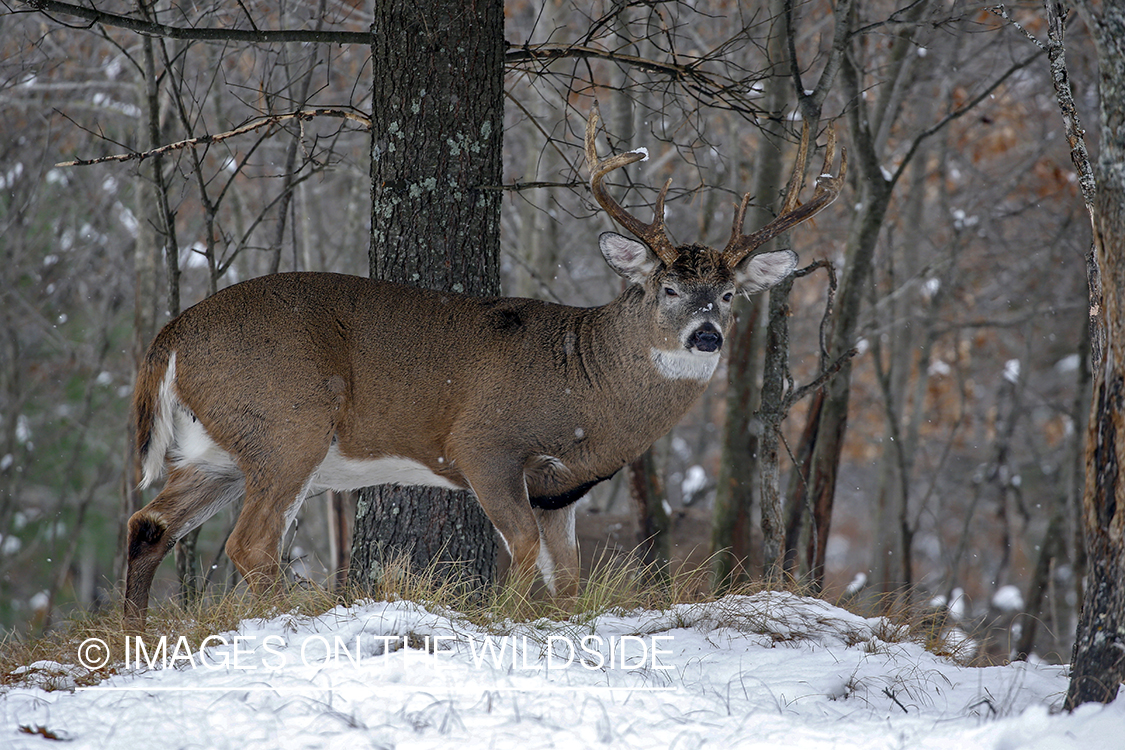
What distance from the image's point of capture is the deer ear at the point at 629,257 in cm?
519

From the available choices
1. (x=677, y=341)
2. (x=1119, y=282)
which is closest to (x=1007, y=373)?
(x=677, y=341)

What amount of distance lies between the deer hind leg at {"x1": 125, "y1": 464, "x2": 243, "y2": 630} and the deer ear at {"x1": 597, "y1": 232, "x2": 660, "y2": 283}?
2.16 m

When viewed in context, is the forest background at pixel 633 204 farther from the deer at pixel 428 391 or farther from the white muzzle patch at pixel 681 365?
the white muzzle patch at pixel 681 365

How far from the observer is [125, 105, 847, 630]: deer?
4.79 metres

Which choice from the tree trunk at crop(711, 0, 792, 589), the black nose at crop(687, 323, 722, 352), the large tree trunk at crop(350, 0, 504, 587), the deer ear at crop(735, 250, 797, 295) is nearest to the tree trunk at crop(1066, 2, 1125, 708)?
the black nose at crop(687, 323, 722, 352)

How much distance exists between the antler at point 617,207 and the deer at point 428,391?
0.01 meters

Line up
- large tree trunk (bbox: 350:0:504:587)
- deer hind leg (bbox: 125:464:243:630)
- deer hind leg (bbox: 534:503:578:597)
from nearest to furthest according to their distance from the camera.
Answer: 1. deer hind leg (bbox: 125:464:243:630)
2. deer hind leg (bbox: 534:503:578:597)
3. large tree trunk (bbox: 350:0:504:587)

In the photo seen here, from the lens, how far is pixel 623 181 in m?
8.55

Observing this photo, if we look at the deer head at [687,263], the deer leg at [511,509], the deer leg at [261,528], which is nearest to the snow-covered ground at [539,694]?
the deer leg at [511,509]

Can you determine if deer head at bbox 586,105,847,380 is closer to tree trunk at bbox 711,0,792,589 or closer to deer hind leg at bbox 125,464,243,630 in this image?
deer hind leg at bbox 125,464,243,630

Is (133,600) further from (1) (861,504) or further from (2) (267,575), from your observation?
(1) (861,504)

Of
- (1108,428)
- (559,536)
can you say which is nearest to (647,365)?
(559,536)

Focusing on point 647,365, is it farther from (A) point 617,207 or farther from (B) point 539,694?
(B) point 539,694

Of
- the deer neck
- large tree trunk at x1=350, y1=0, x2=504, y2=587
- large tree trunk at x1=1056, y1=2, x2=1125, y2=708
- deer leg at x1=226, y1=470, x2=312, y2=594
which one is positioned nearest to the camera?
large tree trunk at x1=1056, y1=2, x2=1125, y2=708
